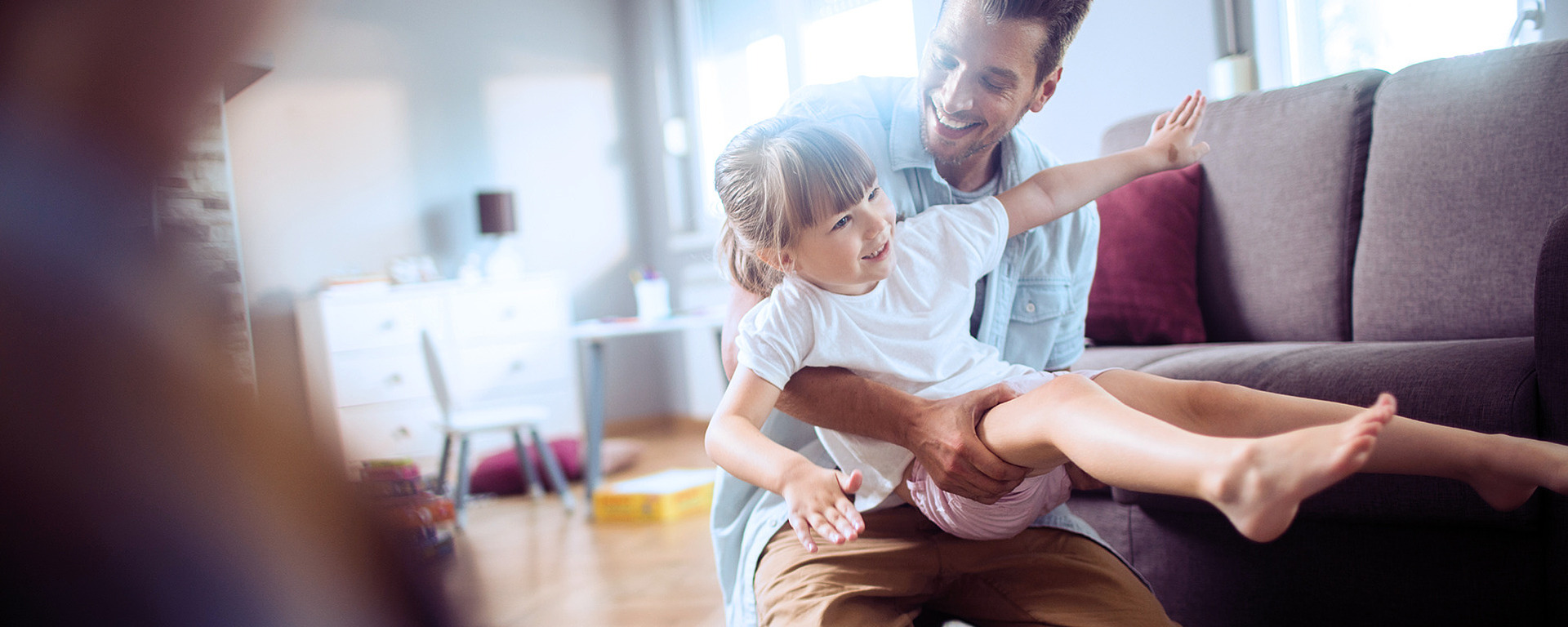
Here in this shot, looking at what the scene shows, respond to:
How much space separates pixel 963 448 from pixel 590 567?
150 centimetres

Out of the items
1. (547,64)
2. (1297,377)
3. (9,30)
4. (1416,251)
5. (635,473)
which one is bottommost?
(635,473)

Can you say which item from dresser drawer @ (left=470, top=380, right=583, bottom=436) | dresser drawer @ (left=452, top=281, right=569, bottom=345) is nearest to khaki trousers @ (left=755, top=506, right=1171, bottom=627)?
dresser drawer @ (left=452, top=281, right=569, bottom=345)

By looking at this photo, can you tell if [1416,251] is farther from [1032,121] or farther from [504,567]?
[504,567]

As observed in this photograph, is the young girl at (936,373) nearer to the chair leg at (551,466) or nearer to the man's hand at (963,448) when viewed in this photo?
the man's hand at (963,448)

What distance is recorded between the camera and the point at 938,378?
91cm

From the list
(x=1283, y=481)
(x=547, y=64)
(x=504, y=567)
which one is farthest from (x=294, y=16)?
(x=547, y=64)

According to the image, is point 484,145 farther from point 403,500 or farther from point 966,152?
point 403,500

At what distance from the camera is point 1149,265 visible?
164 centimetres

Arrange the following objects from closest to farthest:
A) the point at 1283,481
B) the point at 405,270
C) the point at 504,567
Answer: the point at 1283,481
the point at 504,567
the point at 405,270

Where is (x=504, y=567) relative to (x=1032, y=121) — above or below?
below

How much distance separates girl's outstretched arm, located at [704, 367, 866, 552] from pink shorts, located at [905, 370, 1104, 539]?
144 millimetres

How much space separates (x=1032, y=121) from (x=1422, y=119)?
124cm

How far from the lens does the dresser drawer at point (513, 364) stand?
349 centimetres

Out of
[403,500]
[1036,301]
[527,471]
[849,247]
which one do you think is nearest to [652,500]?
[527,471]
